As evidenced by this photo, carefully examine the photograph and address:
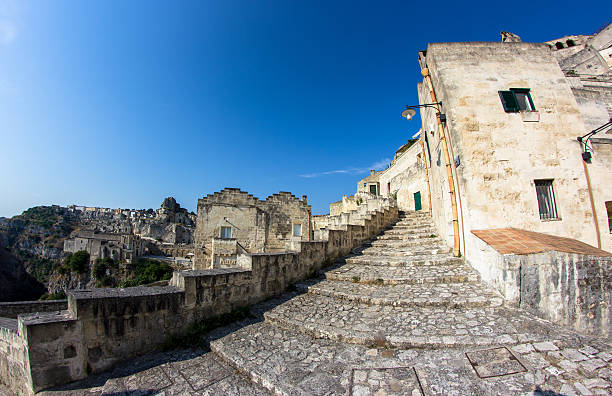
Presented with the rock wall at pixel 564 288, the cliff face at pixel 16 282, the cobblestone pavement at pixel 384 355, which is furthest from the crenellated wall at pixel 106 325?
the cliff face at pixel 16 282

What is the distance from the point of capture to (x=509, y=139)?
7.23 meters

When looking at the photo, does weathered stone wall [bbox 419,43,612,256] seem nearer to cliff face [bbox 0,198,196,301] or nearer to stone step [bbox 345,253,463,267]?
stone step [bbox 345,253,463,267]

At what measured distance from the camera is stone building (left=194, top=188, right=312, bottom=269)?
15.9 meters

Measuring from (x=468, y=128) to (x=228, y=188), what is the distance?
47.1ft

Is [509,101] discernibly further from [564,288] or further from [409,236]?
[409,236]

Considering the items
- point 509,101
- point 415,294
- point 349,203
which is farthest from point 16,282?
point 509,101

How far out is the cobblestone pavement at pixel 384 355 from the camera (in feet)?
9.15

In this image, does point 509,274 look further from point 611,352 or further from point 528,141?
point 528,141

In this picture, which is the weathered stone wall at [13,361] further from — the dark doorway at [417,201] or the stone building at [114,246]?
the stone building at [114,246]

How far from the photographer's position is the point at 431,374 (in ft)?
9.56

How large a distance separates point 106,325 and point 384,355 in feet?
13.5

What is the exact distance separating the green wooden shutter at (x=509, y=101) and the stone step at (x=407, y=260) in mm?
4975

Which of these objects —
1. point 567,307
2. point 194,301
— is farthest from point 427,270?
point 194,301

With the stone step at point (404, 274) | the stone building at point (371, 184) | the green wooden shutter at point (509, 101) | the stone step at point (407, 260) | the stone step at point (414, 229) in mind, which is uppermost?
the stone building at point (371, 184)
